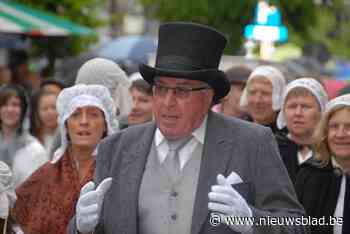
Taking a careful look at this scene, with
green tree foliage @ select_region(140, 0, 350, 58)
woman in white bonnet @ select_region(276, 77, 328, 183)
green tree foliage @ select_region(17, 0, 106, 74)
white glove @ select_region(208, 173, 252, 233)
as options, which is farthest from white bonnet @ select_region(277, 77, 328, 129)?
green tree foliage @ select_region(140, 0, 350, 58)

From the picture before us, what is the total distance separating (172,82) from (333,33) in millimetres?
37461

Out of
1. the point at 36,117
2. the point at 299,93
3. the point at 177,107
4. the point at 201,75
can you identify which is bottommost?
the point at 36,117

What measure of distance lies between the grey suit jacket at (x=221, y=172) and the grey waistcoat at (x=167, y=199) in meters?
0.04

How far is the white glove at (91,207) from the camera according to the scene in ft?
15.6

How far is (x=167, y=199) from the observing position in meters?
4.83

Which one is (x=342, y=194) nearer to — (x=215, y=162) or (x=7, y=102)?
(x=215, y=162)

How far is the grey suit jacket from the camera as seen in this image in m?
4.77

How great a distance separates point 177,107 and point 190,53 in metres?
0.28

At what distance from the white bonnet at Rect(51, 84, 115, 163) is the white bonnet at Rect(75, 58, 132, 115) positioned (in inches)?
30.8

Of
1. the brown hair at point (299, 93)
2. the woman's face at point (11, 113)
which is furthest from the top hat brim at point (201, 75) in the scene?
the woman's face at point (11, 113)

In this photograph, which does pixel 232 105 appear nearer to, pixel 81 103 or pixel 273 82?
pixel 273 82

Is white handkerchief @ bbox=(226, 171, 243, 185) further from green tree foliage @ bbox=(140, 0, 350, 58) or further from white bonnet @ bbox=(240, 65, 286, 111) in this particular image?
green tree foliage @ bbox=(140, 0, 350, 58)

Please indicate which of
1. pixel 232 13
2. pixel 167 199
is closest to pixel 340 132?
pixel 167 199

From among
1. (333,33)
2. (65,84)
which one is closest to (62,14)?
(65,84)
